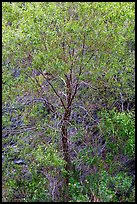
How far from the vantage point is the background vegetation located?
17.1 ft

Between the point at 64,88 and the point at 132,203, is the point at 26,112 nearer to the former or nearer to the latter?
the point at 64,88

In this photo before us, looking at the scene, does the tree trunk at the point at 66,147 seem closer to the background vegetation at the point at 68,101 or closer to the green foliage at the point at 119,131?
the background vegetation at the point at 68,101

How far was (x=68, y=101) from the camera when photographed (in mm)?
5973

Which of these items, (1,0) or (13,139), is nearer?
(1,0)

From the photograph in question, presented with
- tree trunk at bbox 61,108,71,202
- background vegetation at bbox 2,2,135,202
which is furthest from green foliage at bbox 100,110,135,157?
tree trunk at bbox 61,108,71,202

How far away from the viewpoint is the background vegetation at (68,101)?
5.22 metres

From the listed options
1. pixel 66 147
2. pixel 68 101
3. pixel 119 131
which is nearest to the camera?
pixel 119 131

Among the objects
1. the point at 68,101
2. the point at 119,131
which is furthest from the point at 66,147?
the point at 119,131

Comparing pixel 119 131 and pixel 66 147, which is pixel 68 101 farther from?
pixel 119 131

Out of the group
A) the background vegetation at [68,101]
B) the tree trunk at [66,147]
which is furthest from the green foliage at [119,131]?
the tree trunk at [66,147]

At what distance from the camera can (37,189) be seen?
231 inches

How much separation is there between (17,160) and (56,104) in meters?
1.23

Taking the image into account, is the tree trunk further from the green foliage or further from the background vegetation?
the green foliage

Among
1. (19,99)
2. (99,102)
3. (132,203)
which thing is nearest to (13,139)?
(19,99)
